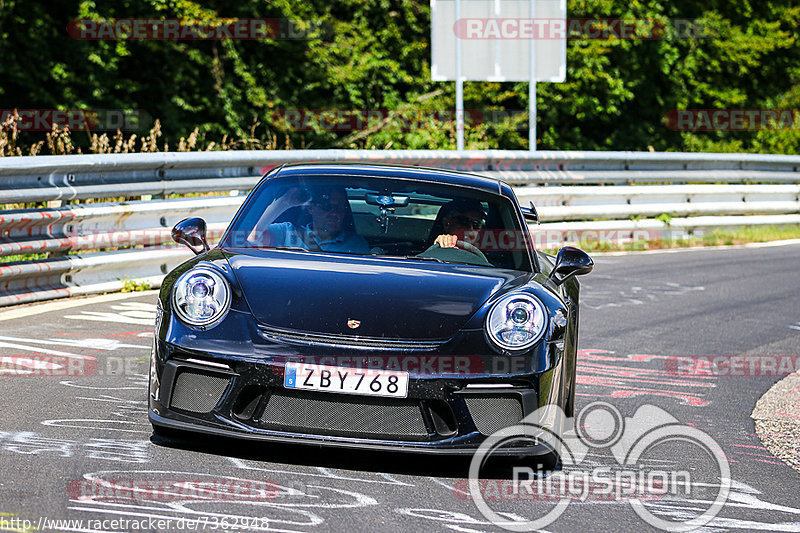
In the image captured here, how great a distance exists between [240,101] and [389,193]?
2043 cm

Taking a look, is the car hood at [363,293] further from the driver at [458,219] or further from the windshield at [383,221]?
the driver at [458,219]

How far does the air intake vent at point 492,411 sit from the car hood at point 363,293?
0.98 feet

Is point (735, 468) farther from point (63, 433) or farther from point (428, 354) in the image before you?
point (63, 433)

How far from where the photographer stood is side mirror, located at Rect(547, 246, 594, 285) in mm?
5898

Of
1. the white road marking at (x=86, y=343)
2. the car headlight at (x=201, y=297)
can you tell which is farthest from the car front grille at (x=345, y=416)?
the white road marking at (x=86, y=343)

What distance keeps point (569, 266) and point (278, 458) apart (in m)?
1.73

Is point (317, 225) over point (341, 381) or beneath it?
over

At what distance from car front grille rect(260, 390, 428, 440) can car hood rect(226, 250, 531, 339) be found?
278 mm

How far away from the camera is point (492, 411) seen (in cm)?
484

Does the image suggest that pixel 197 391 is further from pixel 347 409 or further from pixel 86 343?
pixel 86 343

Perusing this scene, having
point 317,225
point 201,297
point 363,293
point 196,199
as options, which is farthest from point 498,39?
point 201,297

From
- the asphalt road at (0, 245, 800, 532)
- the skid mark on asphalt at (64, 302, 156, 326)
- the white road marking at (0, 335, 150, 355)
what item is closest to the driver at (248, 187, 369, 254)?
the asphalt road at (0, 245, 800, 532)

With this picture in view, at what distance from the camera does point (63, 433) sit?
5359mm

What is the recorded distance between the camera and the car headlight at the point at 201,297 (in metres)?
4.97
